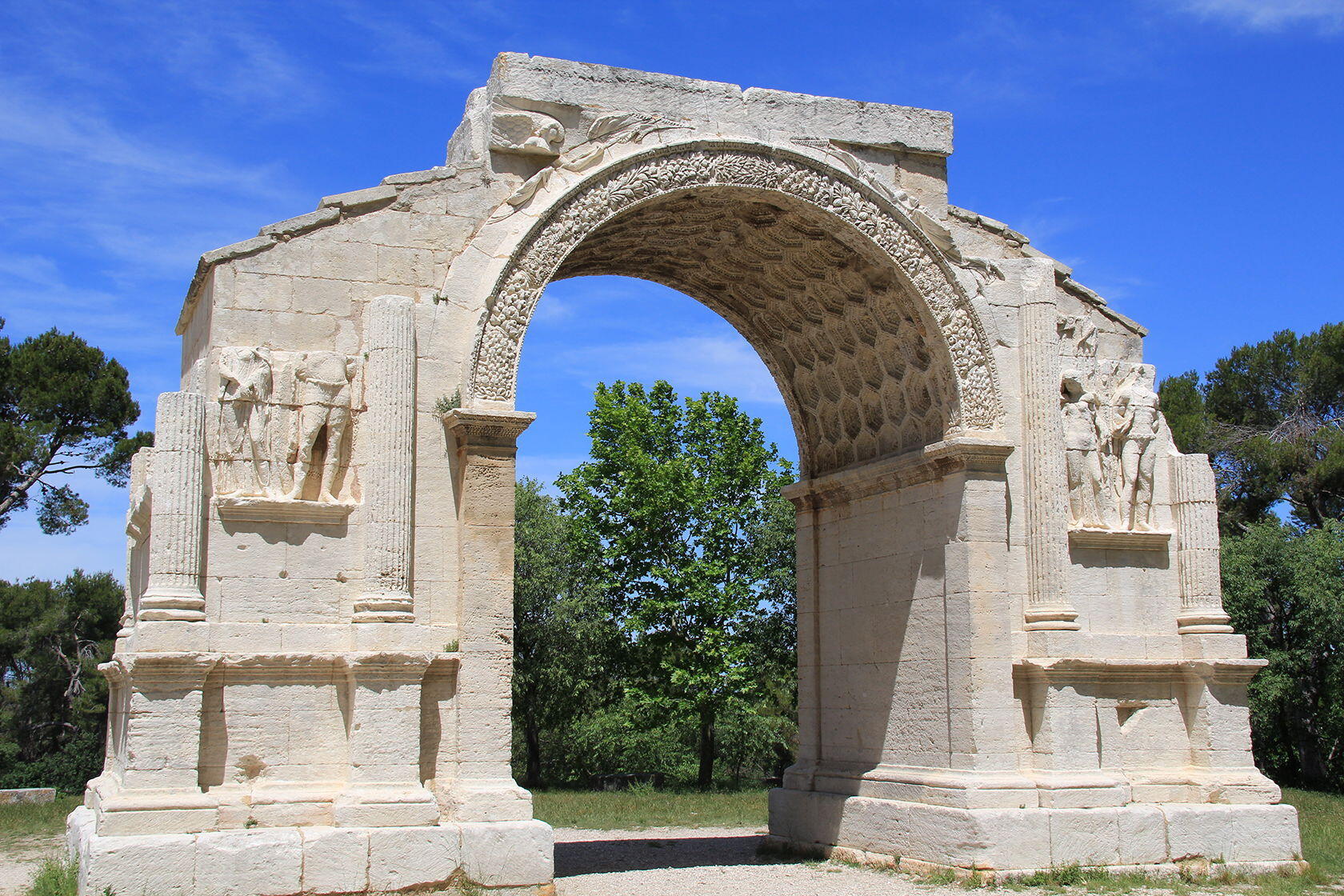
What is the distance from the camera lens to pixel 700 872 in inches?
479

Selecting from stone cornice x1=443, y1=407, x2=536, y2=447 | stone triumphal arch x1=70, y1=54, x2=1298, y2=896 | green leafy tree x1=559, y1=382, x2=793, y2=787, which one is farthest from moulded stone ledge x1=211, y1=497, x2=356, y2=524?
green leafy tree x1=559, y1=382, x2=793, y2=787

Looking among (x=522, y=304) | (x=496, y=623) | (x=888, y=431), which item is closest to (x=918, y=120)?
(x=888, y=431)

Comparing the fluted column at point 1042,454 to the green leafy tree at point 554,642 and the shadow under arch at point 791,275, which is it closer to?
the shadow under arch at point 791,275

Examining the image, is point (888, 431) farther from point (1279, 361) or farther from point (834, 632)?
A: point (1279, 361)

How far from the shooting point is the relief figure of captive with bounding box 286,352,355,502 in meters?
10.2

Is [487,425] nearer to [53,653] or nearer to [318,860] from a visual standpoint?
[318,860]

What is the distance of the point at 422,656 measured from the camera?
9.88 m

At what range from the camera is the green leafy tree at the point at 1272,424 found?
2758 centimetres

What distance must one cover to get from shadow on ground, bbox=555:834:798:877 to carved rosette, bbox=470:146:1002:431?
4.79m

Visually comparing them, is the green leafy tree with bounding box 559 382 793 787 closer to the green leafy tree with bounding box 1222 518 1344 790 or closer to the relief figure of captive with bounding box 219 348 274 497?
the green leafy tree with bounding box 1222 518 1344 790

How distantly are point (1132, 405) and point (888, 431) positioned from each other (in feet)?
7.57

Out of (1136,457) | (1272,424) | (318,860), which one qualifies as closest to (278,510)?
(318,860)

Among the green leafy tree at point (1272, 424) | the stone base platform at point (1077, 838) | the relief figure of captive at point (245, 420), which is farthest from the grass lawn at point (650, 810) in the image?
the green leafy tree at point (1272, 424)

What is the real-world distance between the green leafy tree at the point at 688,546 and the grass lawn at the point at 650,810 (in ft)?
10.2
